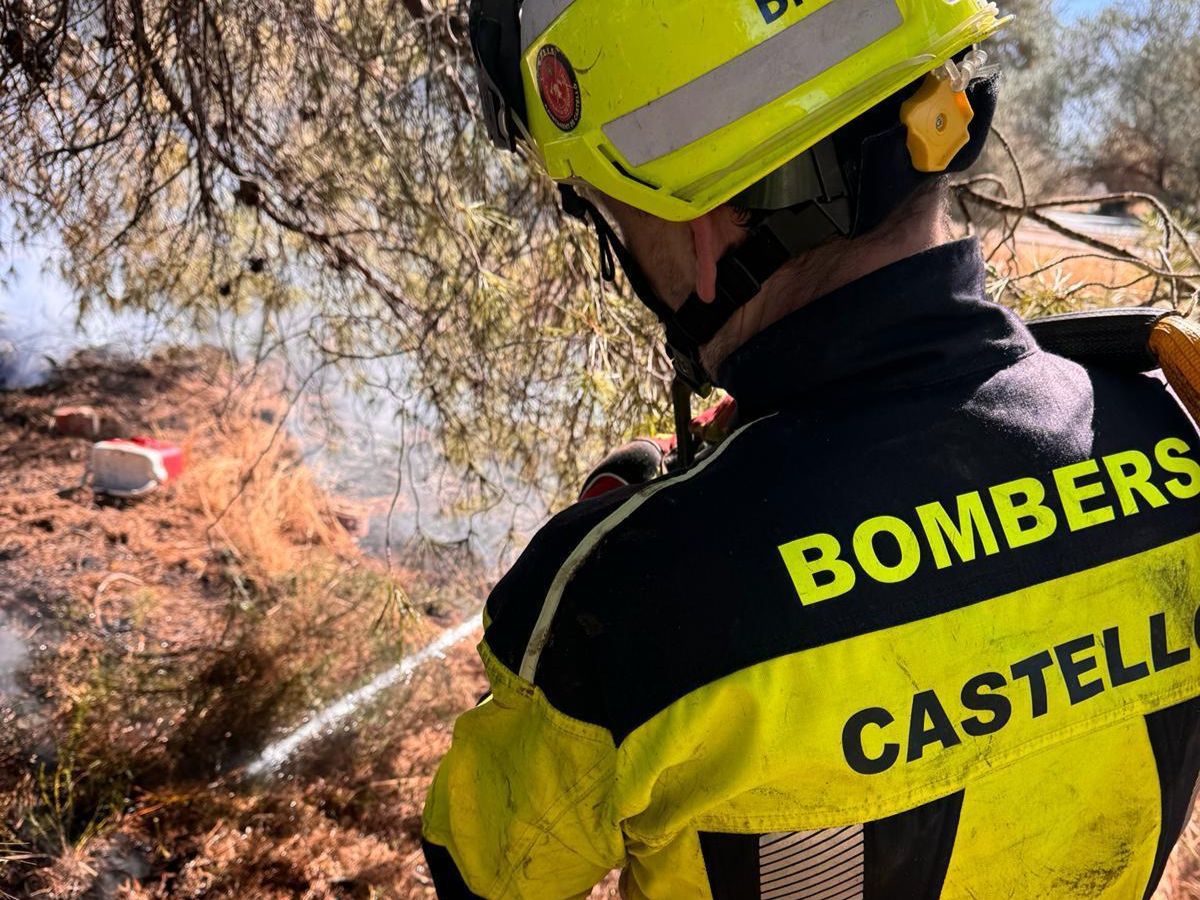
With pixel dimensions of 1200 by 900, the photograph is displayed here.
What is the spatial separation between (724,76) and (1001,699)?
787mm

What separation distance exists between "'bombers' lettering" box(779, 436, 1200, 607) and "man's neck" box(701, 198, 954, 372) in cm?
30

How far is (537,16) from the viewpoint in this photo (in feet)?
3.94

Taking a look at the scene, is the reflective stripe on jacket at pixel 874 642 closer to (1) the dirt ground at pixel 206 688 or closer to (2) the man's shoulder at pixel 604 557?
(2) the man's shoulder at pixel 604 557

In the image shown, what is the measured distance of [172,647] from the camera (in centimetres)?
398

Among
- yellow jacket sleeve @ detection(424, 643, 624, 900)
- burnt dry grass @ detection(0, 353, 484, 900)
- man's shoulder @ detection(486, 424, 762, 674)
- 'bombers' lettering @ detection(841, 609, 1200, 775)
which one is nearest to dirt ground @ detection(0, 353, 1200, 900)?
burnt dry grass @ detection(0, 353, 484, 900)

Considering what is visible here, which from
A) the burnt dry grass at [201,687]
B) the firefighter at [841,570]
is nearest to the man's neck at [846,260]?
the firefighter at [841,570]

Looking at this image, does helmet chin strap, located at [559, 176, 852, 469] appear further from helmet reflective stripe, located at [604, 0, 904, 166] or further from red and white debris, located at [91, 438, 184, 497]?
red and white debris, located at [91, 438, 184, 497]

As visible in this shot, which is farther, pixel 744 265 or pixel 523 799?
pixel 744 265

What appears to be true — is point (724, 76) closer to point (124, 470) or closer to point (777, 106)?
point (777, 106)

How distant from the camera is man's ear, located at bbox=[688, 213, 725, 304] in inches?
43.6

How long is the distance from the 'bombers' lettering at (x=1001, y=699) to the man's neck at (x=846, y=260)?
462 mm

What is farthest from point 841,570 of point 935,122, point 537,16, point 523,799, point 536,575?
point 537,16

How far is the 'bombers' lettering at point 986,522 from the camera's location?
32.9 inches

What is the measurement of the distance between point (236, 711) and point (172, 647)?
0.72 metres
